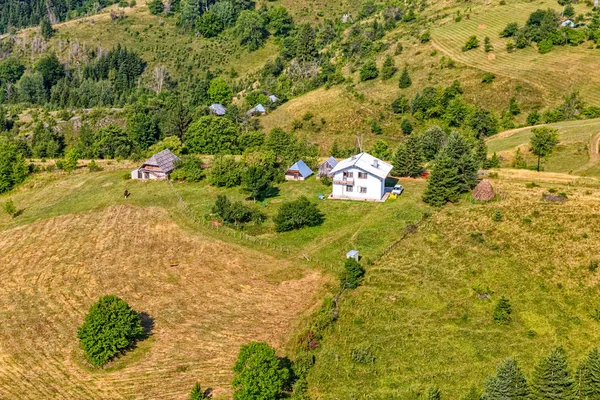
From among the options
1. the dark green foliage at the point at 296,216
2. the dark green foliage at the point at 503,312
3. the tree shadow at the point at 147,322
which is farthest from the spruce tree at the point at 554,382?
the dark green foliage at the point at 296,216

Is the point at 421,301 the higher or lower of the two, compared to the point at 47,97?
higher

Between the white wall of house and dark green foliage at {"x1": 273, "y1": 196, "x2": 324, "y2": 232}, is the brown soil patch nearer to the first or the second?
dark green foliage at {"x1": 273, "y1": 196, "x2": 324, "y2": 232}

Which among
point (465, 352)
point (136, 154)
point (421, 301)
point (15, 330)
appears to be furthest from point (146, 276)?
point (136, 154)

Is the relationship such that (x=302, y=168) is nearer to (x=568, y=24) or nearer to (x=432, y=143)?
(x=432, y=143)

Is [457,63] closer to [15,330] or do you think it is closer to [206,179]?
[206,179]

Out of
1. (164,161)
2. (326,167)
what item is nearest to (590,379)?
(326,167)

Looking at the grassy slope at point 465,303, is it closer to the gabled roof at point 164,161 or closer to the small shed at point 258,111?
the gabled roof at point 164,161
